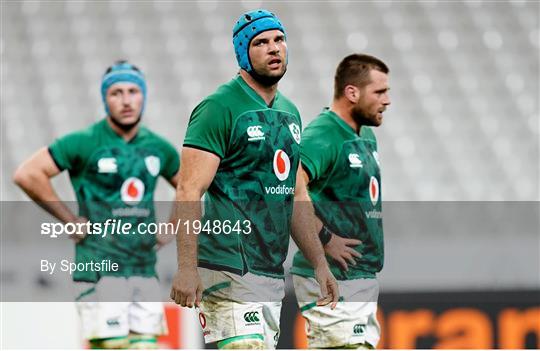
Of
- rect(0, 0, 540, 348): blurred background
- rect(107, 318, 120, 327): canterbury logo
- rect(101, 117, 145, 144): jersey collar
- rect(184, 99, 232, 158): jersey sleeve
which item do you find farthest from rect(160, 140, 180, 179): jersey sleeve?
rect(0, 0, 540, 348): blurred background

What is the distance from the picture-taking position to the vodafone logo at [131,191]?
5816 mm

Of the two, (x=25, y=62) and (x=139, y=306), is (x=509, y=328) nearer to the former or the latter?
(x=139, y=306)

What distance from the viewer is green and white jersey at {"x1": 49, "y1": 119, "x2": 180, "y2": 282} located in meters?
5.75

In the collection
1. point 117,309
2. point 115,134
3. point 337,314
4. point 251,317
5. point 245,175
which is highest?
point 115,134

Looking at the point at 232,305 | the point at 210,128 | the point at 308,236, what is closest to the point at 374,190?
the point at 308,236

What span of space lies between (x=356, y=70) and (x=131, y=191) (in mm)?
1640

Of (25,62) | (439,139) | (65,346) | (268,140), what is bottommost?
(65,346)

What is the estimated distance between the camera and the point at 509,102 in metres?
11.3

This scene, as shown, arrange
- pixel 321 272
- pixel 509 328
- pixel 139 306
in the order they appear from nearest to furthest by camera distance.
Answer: pixel 321 272, pixel 139 306, pixel 509 328

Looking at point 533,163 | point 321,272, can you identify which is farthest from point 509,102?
point 321,272

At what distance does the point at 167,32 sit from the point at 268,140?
8.06 meters

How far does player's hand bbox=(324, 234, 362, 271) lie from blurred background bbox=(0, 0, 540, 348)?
12.8 feet

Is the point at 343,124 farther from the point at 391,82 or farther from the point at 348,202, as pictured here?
the point at 391,82

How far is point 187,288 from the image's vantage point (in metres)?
3.48
